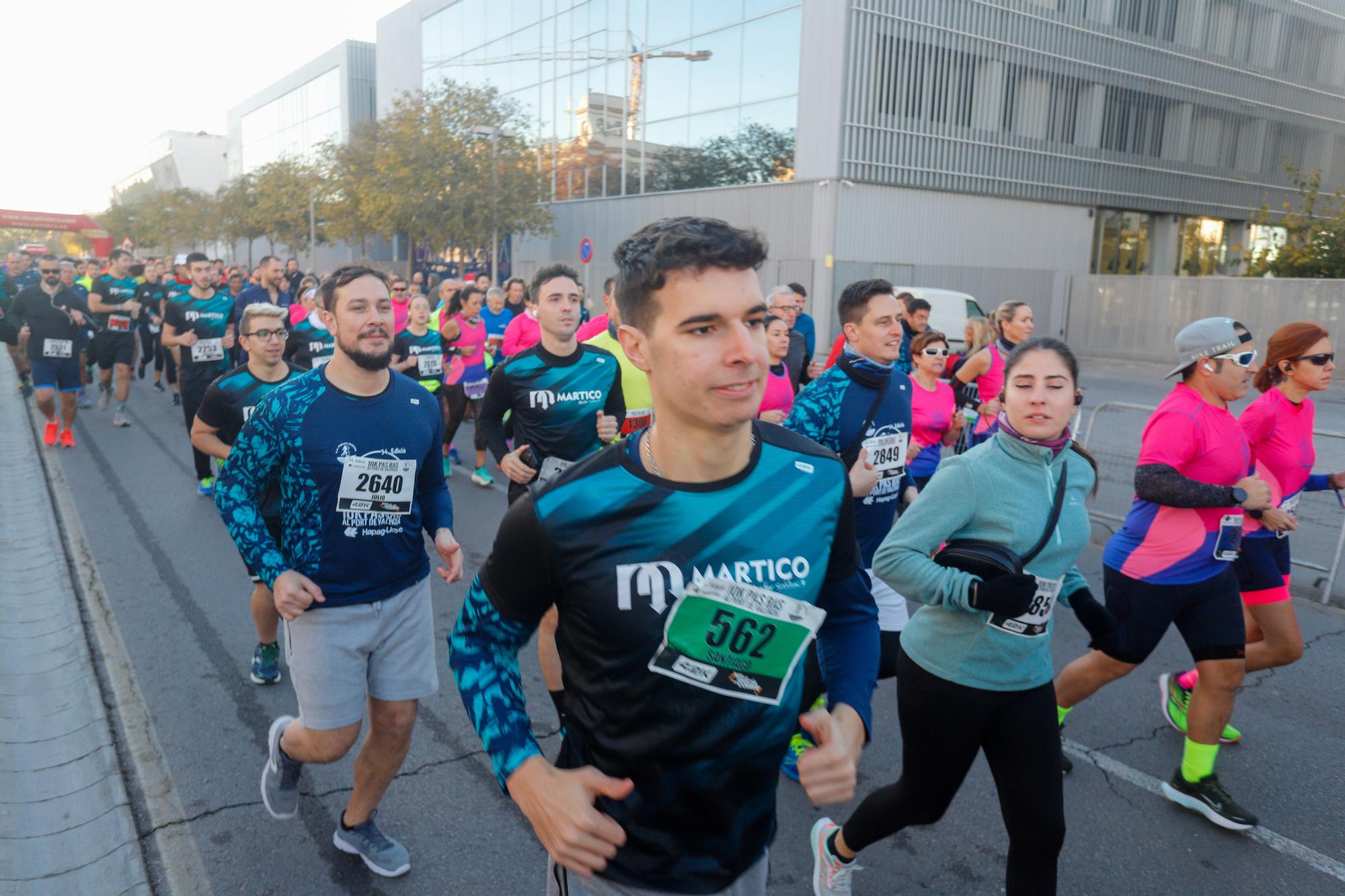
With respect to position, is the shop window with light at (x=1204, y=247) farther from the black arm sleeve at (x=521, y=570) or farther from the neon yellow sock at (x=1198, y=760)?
the black arm sleeve at (x=521, y=570)

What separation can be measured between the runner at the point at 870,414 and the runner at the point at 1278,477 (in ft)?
5.02

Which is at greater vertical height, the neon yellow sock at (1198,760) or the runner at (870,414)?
the runner at (870,414)

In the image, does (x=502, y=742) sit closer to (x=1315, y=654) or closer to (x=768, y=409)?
(x=768, y=409)

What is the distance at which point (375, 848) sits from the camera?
348 cm

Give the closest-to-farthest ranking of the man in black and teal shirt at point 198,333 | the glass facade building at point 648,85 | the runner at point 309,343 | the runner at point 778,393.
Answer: the runner at point 778,393 < the runner at point 309,343 < the man in black and teal shirt at point 198,333 < the glass facade building at point 648,85

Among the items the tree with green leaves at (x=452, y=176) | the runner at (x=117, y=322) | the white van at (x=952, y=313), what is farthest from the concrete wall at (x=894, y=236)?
the runner at (x=117, y=322)

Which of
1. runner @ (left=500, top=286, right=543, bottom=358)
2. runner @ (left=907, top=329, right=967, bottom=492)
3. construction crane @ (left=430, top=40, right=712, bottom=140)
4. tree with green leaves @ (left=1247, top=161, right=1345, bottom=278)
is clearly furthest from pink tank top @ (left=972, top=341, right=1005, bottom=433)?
construction crane @ (left=430, top=40, right=712, bottom=140)

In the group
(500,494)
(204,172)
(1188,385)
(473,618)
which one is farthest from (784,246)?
(204,172)

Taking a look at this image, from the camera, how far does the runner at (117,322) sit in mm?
13156

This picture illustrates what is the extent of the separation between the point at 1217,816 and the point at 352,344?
3884 mm

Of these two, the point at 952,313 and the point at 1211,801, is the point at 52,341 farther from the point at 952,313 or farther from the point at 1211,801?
the point at 952,313

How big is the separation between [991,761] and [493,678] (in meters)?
1.79

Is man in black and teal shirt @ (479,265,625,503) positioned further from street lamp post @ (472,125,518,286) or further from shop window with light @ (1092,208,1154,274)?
shop window with light @ (1092,208,1154,274)

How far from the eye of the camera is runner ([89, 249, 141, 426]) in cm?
1316
